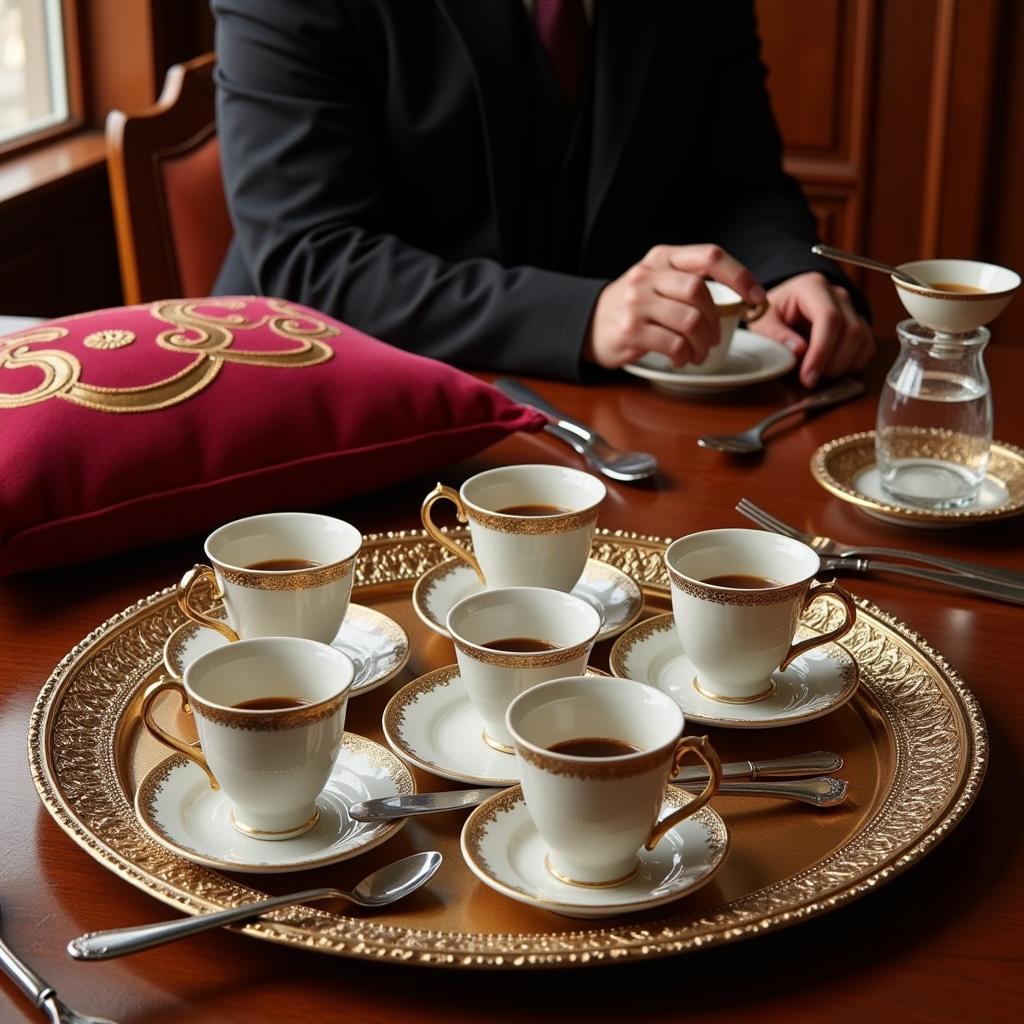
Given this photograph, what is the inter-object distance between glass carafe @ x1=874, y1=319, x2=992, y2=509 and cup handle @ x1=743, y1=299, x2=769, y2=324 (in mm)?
235

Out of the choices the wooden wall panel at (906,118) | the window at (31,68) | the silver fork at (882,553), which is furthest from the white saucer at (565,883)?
the wooden wall panel at (906,118)

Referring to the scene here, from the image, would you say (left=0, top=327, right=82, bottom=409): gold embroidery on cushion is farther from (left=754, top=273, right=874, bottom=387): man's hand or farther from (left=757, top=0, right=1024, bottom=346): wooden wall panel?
(left=757, top=0, right=1024, bottom=346): wooden wall panel

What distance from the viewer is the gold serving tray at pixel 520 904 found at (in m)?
0.52

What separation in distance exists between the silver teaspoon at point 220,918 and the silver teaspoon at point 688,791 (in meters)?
0.04

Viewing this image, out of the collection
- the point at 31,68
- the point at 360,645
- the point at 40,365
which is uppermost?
the point at 31,68

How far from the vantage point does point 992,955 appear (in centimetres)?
54

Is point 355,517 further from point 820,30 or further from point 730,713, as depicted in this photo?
point 820,30

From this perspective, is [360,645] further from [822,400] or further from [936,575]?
[822,400]

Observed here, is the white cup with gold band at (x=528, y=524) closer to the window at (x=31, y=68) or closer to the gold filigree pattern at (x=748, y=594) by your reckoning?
the gold filigree pattern at (x=748, y=594)

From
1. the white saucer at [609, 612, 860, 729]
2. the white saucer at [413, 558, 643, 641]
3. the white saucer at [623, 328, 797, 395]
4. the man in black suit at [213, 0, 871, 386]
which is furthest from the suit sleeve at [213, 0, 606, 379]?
the white saucer at [609, 612, 860, 729]

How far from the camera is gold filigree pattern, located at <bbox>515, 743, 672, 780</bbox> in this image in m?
0.52

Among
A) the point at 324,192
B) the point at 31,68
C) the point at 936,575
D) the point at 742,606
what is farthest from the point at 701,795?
the point at 31,68

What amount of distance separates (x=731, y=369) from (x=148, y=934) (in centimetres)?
90

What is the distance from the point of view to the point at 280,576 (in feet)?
2.38
